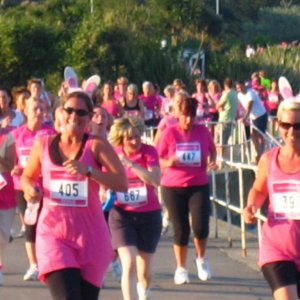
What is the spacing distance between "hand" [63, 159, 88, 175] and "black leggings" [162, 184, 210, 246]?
13.7 ft

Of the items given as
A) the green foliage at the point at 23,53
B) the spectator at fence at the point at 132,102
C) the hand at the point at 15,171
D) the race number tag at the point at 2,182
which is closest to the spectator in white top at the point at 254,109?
the spectator at fence at the point at 132,102

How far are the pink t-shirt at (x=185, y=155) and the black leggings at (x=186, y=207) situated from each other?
65 mm

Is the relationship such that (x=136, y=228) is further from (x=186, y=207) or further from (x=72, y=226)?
(x=72, y=226)

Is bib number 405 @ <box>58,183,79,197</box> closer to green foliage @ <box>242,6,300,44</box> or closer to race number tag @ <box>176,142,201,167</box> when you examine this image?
race number tag @ <box>176,142,201,167</box>

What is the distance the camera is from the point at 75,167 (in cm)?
661

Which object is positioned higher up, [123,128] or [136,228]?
[123,128]

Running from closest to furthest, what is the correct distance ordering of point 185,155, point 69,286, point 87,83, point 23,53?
point 69,286 < point 87,83 < point 185,155 < point 23,53

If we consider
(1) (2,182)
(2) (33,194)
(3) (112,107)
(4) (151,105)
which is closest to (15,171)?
(1) (2,182)

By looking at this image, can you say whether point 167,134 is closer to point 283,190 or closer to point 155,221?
point 155,221

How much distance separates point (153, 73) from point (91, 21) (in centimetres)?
244

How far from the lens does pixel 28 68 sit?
106ft

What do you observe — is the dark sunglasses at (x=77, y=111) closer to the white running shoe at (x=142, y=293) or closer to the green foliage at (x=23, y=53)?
the white running shoe at (x=142, y=293)

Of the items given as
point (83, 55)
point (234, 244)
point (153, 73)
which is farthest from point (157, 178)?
point (153, 73)

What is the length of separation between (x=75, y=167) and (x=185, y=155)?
4182mm
